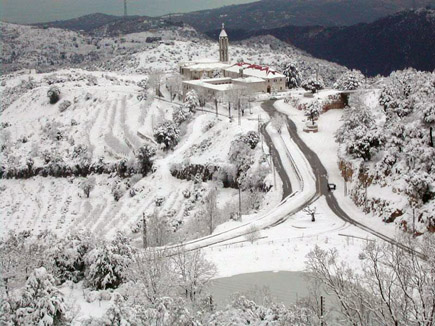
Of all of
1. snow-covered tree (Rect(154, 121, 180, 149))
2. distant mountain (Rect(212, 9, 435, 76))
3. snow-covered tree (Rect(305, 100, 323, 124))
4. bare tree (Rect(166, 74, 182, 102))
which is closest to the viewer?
snow-covered tree (Rect(305, 100, 323, 124))

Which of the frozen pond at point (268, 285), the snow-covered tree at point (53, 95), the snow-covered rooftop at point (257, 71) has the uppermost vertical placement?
the snow-covered rooftop at point (257, 71)

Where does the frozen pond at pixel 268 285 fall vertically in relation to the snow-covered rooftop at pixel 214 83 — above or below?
below

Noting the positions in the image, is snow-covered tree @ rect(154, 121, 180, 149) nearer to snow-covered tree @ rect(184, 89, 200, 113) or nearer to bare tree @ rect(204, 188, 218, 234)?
snow-covered tree @ rect(184, 89, 200, 113)

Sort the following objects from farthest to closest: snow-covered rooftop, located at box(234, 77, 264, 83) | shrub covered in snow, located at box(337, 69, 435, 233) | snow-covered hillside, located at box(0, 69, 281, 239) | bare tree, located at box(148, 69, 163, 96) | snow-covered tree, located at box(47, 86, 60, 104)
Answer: snow-covered tree, located at box(47, 86, 60, 104) < bare tree, located at box(148, 69, 163, 96) < snow-covered rooftop, located at box(234, 77, 264, 83) < snow-covered hillside, located at box(0, 69, 281, 239) < shrub covered in snow, located at box(337, 69, 435, 233)

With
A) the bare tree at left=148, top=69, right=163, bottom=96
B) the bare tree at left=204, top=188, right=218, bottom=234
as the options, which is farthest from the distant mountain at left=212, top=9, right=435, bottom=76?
the bare tree at left=204, top=188, right=218, bottom=234

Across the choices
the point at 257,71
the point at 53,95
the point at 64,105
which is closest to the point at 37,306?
the point at 257,71

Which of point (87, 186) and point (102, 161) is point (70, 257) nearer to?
point (87, 186)

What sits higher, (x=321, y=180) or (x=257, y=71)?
(x=257, y=71)

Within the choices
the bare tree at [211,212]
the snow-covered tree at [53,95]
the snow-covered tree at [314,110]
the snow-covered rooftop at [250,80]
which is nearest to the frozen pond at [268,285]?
the bare tree at [211,212]

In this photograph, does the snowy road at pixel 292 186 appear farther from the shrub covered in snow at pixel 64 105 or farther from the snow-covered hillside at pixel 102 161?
the shrub covered in snow at pixel 64 105
